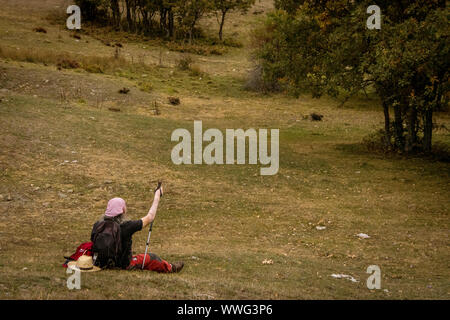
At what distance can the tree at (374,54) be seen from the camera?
15258mm

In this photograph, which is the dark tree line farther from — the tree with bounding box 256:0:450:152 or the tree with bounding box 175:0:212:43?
the tree with bounding box 256:0:450:152

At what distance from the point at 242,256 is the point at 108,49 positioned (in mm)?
36313

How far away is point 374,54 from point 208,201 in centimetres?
787

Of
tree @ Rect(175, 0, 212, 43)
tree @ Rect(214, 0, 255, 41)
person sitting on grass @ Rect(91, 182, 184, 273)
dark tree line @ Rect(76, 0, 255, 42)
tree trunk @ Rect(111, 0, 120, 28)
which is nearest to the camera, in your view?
person sitting on grass @ Rect(91, 182, 184, 273)

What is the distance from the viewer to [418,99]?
16.8 m

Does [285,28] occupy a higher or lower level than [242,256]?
higher

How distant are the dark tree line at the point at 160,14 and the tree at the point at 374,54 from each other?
3192 centimetres

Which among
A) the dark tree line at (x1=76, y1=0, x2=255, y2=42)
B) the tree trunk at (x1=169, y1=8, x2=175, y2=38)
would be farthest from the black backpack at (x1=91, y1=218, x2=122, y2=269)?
the tree trunk at (x1=169, y1=8, x2=175, y2=38)

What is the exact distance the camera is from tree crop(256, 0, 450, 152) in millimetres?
15258

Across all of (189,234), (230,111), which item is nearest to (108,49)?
(230,111)

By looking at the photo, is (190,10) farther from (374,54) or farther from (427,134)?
(374,54)

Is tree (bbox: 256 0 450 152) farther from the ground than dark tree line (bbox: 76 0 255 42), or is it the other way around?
dark tree line (bbox: 76 0 255 42)

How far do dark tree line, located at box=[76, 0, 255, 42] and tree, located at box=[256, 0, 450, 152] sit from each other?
105 feet
